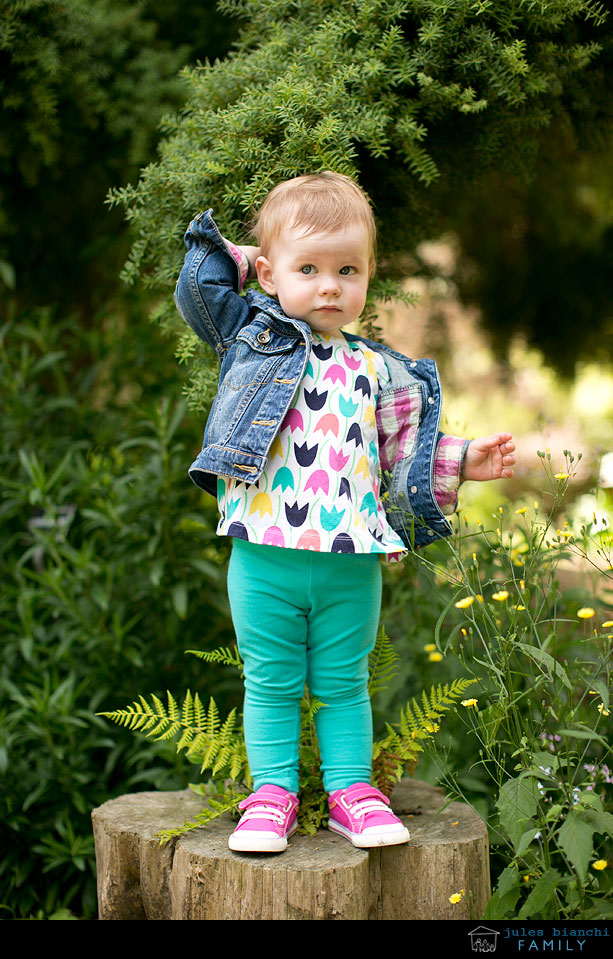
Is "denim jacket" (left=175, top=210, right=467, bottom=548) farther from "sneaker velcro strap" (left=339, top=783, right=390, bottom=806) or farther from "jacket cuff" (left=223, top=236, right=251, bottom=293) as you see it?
"sneaker velcro strap" (left=339, top=783, right=390, bottom=806)

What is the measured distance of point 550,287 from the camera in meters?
4.02

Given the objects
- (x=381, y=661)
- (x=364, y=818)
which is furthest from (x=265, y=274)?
(x=364, y=818)

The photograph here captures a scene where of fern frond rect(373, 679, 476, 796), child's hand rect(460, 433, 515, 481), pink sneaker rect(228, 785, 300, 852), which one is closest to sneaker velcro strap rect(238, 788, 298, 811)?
pink sneaker rect(228, 785, 300, 852)

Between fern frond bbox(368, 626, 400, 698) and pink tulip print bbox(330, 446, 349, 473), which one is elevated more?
pink tulip print bbox(330, 446, 349, 473)

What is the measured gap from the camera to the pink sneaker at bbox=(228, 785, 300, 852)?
170cm

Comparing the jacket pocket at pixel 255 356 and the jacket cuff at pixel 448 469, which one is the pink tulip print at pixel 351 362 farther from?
the jacket cuff at pixel 448 469

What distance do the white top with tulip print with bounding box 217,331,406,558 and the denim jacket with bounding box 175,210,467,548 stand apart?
0.06 meters

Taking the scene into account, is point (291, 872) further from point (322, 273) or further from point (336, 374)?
point (322, 273)

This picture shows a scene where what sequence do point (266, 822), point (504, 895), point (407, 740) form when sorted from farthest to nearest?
point (407, 740) → point (266, 822) → point (504, 895)

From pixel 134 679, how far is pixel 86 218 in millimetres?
2272

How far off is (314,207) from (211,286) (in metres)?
0.28

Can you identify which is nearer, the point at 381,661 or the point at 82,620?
the point at 381,661

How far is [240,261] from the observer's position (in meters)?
1.85
